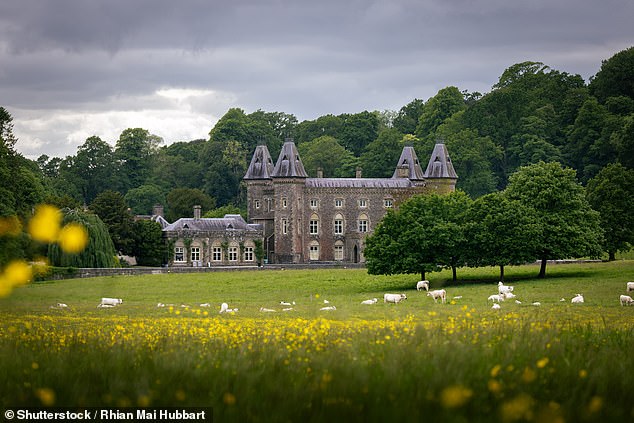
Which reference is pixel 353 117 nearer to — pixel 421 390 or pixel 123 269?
pixel 123 269

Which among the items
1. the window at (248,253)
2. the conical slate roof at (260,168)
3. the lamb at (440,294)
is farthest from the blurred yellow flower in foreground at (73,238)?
the lamb at (440,294)

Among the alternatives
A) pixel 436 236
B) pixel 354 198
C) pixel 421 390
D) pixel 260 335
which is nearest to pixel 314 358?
pixel 421 390

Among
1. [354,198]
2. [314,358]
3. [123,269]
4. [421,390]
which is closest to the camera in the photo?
[421,390]

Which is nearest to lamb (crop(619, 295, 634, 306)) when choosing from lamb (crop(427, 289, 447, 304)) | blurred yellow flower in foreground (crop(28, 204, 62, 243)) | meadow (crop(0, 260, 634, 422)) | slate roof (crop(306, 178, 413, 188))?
lamb (crop(427, 289, 447, 304))

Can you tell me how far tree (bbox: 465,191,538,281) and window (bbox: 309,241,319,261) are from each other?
3986 cm

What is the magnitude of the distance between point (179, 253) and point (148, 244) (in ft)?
12.1

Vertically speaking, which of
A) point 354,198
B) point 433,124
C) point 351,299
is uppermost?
point 433,124

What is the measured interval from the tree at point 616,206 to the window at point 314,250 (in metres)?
34.6

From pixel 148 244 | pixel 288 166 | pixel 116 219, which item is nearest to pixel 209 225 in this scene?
pixel 148 244

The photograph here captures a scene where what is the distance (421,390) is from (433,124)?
127021mm

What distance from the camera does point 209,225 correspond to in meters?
93.1

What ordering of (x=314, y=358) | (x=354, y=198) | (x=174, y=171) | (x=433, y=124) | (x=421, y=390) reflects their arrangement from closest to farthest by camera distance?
(x=421, y=390), (x=314, y=358), (x=354, y=198), (x=433, y=124), (x=174, y=171)

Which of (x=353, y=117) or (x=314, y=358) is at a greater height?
(x=353, y=117)

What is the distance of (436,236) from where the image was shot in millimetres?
54594
